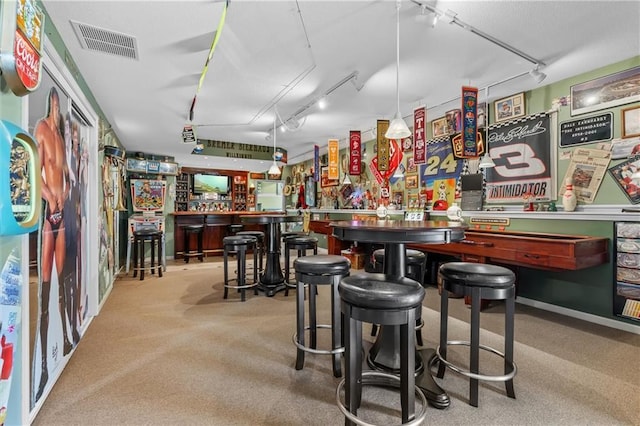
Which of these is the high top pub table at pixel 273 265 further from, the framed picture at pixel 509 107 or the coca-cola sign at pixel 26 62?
the framed picture at pixel 509 107

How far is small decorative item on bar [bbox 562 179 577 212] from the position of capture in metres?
3.38

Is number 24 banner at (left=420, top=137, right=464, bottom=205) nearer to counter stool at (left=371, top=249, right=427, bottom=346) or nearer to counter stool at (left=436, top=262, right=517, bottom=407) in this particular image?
counter stool at (left=371, top=249, right=427, bottom=346)

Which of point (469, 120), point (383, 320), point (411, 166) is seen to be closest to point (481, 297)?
point (383, 320)

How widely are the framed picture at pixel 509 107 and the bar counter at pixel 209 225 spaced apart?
4.88 m

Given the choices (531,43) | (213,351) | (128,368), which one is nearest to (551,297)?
(531,43)

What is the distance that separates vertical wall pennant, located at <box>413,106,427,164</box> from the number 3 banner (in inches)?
38.0

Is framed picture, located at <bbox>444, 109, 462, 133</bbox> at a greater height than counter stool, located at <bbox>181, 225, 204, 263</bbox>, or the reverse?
framed picture, located at <bbox>444, 109, 462, 133</bbox>

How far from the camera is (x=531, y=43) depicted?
2.88 m

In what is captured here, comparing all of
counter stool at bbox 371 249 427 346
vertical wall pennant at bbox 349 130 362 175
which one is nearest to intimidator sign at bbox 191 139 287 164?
vertical wall pennant at bbox 349 130 362 175

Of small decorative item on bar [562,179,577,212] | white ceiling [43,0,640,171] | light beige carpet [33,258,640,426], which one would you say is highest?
white ceiling [43,0,640,171]

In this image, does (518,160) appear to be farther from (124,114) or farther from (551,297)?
(124,114)

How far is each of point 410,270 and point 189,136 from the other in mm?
4122

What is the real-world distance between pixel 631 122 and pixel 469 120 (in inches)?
59.7

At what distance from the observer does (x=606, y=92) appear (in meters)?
3.23
